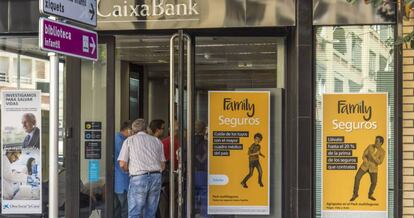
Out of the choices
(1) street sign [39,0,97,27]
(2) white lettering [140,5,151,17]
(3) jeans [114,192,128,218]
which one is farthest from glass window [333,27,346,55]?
(3) jeans [114,192,128,218]

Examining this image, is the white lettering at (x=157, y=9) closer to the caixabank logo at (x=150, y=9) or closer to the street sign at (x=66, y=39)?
the caixabank logo at (x=150, y=9)

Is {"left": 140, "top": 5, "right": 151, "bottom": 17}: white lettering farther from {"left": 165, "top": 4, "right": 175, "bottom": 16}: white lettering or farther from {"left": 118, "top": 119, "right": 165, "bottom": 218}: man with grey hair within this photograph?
{"left": 118, "top": 119, "right": 165, "bottom": 218}: man with grey hair

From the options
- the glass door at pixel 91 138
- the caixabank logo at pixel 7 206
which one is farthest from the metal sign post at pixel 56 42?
the caixabank logo at pixel 7 206

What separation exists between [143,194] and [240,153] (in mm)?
1397

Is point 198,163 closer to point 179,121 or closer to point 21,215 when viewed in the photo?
point 179,121

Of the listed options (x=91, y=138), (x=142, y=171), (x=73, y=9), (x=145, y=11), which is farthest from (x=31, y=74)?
(x=73, y=9)

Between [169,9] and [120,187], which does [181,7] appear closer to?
[169,9]


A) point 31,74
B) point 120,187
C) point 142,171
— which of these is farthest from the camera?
point 31,74

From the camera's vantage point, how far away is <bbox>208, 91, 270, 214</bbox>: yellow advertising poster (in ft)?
25.8

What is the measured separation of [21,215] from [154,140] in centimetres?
201

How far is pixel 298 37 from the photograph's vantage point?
24.1 feet

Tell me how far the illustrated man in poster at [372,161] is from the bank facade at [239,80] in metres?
0.05

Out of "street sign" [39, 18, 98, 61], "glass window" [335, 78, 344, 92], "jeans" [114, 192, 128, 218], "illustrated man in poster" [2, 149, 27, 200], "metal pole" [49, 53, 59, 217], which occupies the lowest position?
"jeans" [114, 192, 128, 218]

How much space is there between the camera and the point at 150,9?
24.8 ft
